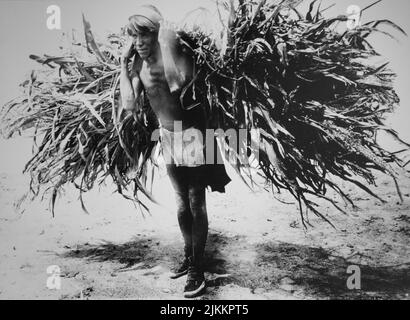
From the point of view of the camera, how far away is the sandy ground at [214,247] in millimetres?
1870

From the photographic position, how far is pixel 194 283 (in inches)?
72.0

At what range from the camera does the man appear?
171 cm

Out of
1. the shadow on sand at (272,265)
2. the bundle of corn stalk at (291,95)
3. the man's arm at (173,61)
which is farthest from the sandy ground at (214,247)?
the man's arm at (173,61)

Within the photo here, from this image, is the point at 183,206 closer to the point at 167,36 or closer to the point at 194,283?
the point at 194,283

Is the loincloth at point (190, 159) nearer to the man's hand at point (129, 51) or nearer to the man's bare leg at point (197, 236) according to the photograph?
the man's bare leg at point (197, 236)

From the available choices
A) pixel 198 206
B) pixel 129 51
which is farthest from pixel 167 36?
pixel 198 206

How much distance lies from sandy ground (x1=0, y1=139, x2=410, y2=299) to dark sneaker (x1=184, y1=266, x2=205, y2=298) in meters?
0.03

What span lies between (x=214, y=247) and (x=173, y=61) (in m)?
0.97

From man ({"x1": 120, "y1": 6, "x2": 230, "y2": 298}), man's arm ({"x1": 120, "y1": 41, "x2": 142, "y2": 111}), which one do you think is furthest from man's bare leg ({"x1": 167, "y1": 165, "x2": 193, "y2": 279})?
man's arm ({"x1": 120, "y1": 41, "x2": 142, "y2": 111})

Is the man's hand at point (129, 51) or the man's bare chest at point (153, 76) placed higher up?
the man's hand at point (129, 51)

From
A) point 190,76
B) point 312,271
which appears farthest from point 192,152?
point 312,271

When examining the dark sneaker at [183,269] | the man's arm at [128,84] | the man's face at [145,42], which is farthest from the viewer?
the dark sneaker at [183,269]

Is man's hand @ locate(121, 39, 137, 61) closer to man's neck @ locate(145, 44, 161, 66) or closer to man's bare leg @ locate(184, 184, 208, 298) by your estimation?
man's neck @ locate(145, 44, 161, 66)

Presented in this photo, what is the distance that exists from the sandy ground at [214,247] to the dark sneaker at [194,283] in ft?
0.11
